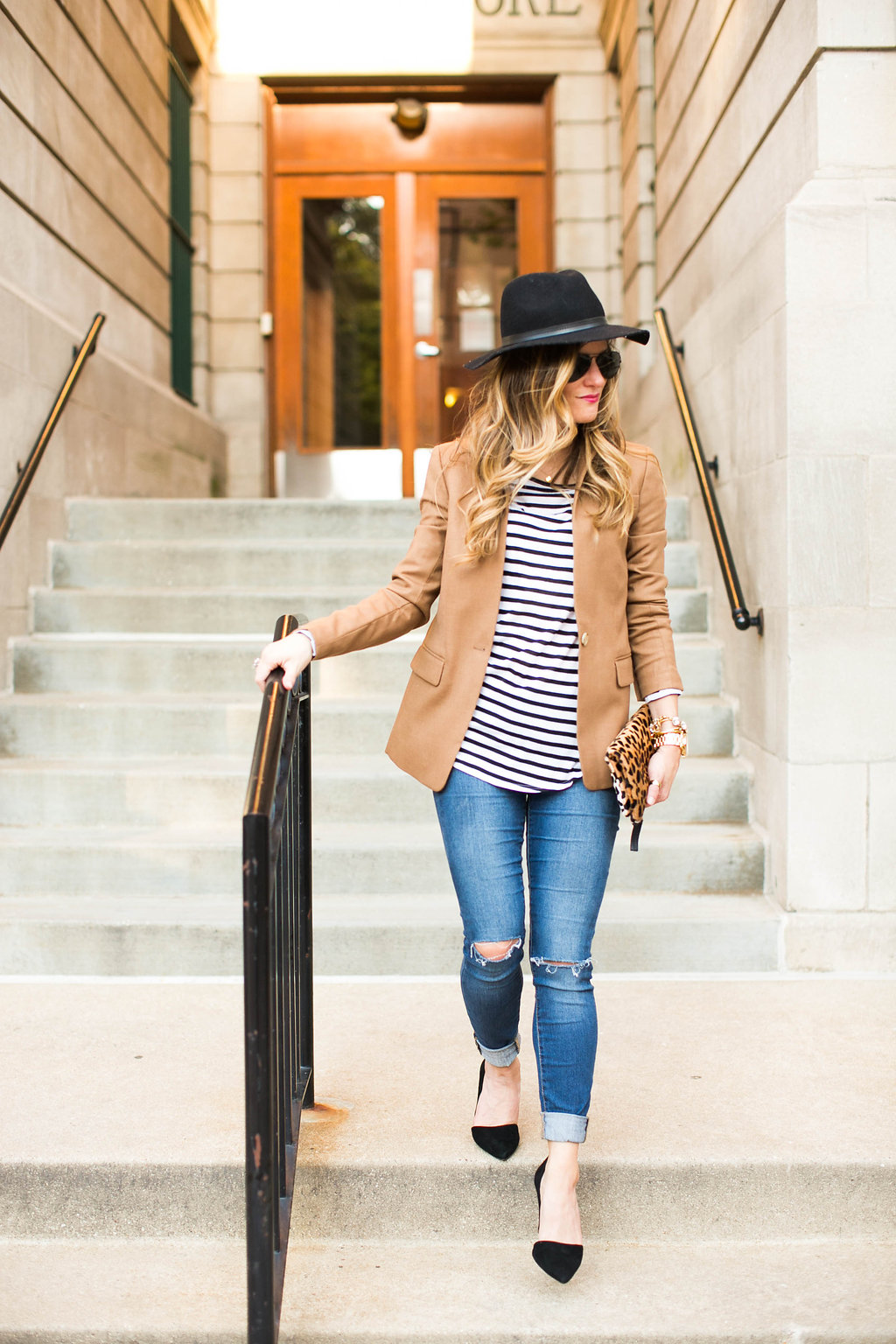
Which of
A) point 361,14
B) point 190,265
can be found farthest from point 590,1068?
point 361,14

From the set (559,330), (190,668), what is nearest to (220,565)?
(190,668)

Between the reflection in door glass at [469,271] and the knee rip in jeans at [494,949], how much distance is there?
700 centimetres

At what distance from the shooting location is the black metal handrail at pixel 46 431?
450 cm

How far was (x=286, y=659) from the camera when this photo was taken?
2.06 metres

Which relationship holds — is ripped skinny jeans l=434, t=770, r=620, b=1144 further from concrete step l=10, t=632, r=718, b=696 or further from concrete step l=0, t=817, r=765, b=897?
concrete step l=10, t=632, r=718, b=696

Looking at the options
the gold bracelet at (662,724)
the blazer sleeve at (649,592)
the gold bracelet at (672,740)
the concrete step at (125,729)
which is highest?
the blazer sleeve at (649,592)

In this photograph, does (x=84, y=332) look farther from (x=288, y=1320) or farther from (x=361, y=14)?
(x=288, y=1320)

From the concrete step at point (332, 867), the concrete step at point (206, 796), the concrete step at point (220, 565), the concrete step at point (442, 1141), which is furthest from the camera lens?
the concrete step at point (220, 565)

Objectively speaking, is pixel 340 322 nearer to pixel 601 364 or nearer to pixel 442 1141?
pixel 601 364

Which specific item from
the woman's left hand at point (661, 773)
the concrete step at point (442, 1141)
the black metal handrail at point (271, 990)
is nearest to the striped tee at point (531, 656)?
the woman's left hand at point (661, 773)

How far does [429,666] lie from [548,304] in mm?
695

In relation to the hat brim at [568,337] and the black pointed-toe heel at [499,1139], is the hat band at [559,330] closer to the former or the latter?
the hat brim at [568,337]

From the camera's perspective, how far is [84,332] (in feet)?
19.5

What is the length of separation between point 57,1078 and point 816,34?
3.65m
